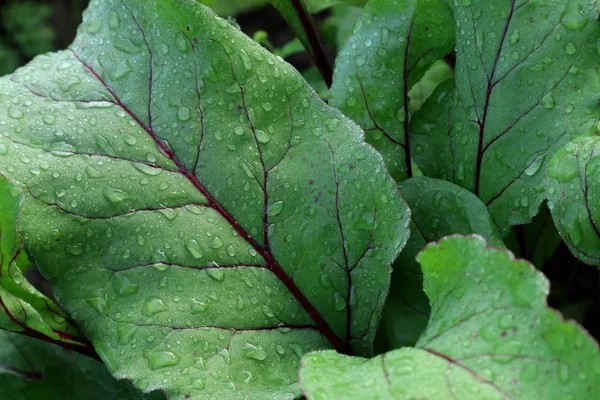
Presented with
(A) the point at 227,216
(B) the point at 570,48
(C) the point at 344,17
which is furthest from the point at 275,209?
(C) the point at 344,17

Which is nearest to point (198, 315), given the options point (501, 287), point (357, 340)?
point (357, 340)

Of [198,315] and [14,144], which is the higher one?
[14,144]

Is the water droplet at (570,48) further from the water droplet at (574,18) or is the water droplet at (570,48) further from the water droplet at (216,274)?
the water droplet at (216,274)

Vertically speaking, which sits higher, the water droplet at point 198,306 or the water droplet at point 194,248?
the water droplet at point 194,248

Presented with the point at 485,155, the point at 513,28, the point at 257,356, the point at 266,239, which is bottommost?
the point at 257,356

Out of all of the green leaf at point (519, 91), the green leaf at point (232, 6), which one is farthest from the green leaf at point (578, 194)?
the green leaf at point (232, 6)

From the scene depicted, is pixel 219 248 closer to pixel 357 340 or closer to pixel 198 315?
pixel 198 315
